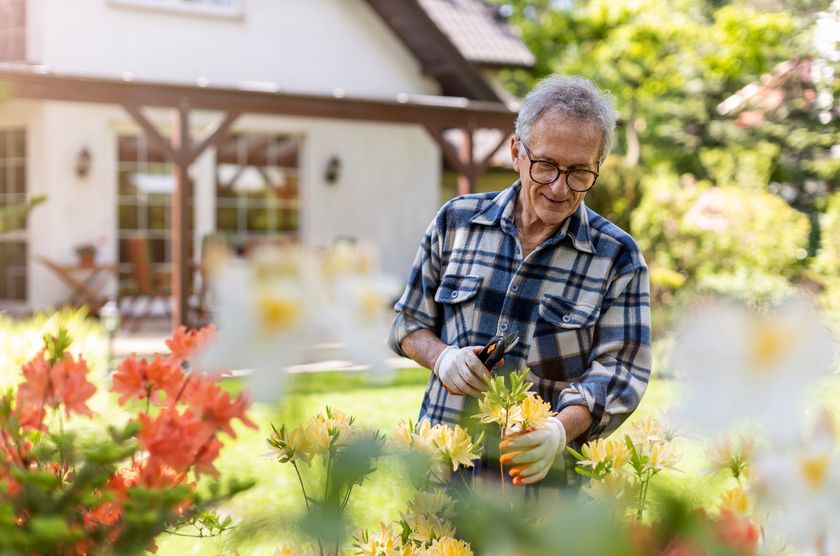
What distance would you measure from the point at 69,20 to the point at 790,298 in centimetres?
1078

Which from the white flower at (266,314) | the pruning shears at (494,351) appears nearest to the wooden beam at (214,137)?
the pruning shears at (494,351)

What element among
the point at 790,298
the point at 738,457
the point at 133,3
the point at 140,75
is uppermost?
the point at 133,3

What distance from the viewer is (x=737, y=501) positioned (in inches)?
37.1

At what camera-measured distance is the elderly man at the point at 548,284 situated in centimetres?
182

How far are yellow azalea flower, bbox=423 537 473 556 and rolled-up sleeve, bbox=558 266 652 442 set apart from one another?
2.19 ft

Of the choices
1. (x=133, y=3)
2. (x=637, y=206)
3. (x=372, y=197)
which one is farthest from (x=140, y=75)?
(x=637, y=206)

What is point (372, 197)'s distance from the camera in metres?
11.9

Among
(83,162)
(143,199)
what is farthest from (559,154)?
(143,199)

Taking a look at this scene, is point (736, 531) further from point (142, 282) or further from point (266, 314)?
point (142, 282)

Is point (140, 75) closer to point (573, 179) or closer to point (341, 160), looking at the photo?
point (341, 160)

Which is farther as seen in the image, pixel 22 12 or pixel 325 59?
pixel 325 59

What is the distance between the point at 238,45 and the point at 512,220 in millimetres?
9851

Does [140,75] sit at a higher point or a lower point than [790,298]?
higher

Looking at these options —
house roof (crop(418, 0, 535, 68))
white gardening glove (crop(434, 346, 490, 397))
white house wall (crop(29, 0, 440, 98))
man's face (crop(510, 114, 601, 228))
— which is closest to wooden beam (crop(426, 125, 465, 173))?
white house wall (crop(29, 0, 440, 98))
